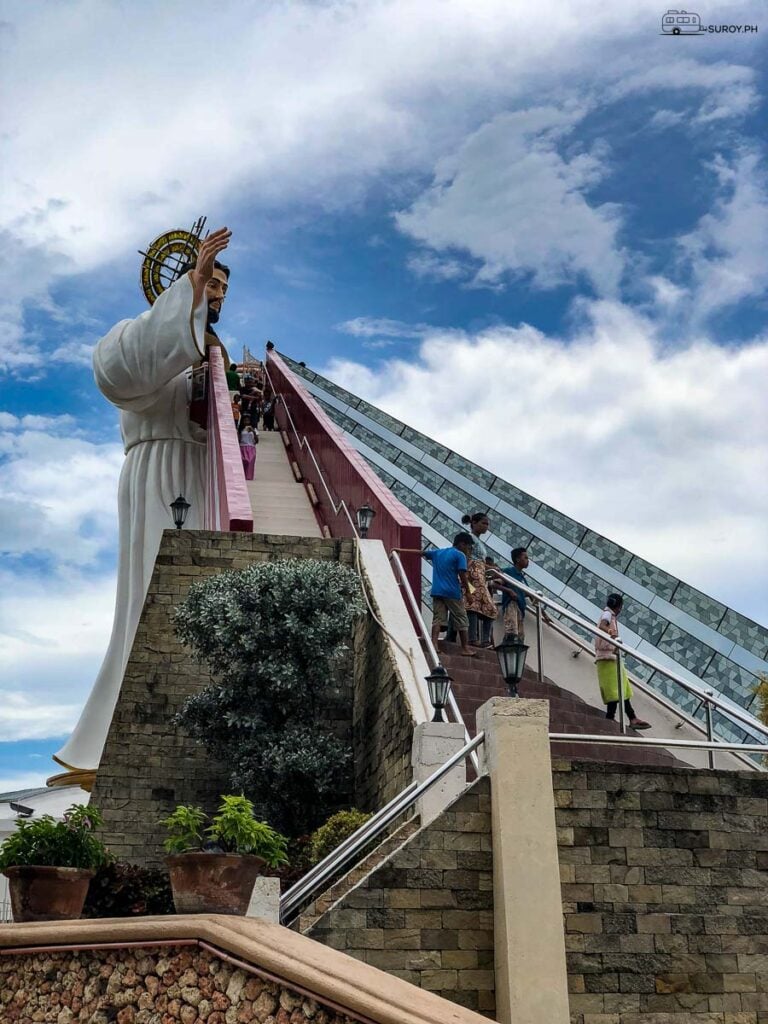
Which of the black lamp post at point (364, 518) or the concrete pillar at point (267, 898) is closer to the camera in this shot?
the concrete pillar at point (267, 898)

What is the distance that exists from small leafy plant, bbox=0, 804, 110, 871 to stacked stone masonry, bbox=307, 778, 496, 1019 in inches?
64.4

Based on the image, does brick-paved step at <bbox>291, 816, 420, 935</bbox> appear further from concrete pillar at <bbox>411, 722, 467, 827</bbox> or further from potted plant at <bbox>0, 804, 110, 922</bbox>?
potted plant at <bbox>0, 804, 110, 922</bbox>

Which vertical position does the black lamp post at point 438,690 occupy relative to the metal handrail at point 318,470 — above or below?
below

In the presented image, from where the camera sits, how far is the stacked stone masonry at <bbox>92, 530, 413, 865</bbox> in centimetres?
1078

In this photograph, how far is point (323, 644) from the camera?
10.9m

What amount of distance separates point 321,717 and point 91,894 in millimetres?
4539

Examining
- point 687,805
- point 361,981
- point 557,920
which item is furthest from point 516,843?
point 361,981

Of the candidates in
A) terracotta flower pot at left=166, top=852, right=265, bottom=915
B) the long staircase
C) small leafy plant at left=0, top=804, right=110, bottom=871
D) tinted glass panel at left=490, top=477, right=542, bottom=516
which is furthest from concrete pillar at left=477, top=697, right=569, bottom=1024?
tinted glass panel at left=490, top=477, right=542, bottom=516

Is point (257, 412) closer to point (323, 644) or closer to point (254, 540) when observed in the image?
point (254, 540)

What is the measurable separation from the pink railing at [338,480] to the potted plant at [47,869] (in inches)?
227

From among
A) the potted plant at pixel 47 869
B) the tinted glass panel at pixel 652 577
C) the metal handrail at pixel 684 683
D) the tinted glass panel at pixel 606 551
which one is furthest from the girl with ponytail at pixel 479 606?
the tinted glass panel at pixel 606 551

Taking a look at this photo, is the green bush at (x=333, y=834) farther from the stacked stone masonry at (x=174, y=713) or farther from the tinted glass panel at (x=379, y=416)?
the tinted glass panel at (x=379, y=416)

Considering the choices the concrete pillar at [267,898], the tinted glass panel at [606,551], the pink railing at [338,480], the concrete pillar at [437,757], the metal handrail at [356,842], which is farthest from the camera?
the tinted glass panel at [606,551]

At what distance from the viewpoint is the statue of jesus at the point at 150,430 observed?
14742mm
